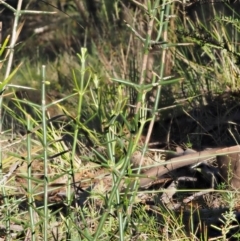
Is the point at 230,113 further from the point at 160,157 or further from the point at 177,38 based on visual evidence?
the point at 177,38

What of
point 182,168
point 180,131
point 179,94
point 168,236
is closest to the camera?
point 168,236

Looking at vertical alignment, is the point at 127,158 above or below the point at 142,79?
below

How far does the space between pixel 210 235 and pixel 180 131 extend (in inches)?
65.2

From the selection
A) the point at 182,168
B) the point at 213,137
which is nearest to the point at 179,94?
the point at 213,137

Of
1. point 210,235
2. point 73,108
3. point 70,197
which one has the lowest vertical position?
point 73,108

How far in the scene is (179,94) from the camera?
511cm

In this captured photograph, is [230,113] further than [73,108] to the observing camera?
No

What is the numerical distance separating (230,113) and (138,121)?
2.62m

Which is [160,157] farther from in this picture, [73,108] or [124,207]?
[124,207]

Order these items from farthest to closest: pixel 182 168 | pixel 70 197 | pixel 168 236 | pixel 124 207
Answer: pixel 182 168
pixel 168 236
pixel 70 197
pixel 124 207

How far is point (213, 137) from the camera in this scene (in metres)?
4.27

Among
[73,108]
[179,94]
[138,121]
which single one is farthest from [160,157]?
[138,121]

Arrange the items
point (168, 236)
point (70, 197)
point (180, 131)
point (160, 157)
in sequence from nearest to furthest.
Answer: point (70, 197) < point (168, 236) < point (160, 157) < point (180, 131)

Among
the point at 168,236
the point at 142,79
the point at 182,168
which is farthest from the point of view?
the point at 182,168
